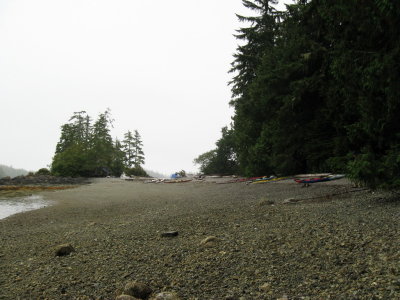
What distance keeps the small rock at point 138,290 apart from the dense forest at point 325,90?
4.32 metres

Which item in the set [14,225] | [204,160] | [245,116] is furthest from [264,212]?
[204,160]

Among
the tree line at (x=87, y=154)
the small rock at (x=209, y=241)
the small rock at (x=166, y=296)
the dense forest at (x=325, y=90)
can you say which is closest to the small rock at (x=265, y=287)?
the small rock at (x=166, y=296)

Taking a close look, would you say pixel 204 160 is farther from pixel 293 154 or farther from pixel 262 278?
pixel 262 278

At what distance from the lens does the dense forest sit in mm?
5062

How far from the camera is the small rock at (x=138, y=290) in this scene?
7.57ft

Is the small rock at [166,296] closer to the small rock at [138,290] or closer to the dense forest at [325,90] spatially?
the small rock at [138,290]

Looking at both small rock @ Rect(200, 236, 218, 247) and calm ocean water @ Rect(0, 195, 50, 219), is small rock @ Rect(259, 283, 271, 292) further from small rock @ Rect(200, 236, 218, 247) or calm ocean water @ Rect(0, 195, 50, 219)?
calm ocean water @ Rect(0, 195, 50, 219)

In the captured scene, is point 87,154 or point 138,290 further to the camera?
point 87,154

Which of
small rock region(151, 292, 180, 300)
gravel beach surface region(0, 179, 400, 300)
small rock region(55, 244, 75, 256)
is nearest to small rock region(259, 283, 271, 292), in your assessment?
gravel beach surface region(0, 179, 400, 300)

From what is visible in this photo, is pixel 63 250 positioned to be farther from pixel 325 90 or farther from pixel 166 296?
pixel 325 90

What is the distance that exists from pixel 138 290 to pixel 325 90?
1028 centimetres

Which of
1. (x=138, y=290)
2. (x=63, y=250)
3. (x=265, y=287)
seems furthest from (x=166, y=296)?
(x=63, y=250)

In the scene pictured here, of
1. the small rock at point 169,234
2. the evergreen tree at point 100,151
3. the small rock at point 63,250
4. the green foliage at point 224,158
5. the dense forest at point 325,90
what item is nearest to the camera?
the small rock at point 63,250

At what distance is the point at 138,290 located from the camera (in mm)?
2330
